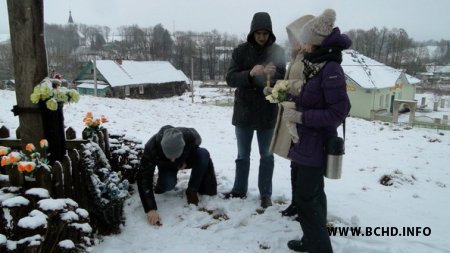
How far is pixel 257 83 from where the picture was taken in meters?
3.72

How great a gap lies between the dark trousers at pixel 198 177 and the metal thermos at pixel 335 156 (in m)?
1.77

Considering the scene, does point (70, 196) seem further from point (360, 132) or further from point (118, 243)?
point (360, 132)

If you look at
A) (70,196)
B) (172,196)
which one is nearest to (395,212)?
(172,196)

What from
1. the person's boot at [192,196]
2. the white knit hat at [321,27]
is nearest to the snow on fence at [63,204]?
the person's boot at [192,196]

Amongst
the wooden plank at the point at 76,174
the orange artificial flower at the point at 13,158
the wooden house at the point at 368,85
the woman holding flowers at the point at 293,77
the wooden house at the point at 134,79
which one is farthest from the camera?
the wooden house at the point at 134,79

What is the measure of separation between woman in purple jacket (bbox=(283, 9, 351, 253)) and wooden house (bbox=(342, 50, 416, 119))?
26563mm

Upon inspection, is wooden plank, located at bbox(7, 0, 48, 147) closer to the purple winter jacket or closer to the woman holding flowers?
the woman holding flowers

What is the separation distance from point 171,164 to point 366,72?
2871 centimetres

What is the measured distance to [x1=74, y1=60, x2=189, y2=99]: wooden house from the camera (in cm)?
3778

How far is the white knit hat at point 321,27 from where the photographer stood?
2.60 meters

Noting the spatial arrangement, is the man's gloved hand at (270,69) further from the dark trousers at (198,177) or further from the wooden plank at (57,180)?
the wooden plank at (57,180)

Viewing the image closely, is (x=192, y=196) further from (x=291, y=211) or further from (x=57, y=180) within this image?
(x=57, y=180)

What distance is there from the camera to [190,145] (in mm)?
3959


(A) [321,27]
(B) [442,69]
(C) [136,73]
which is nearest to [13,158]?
(A) [321,27]
